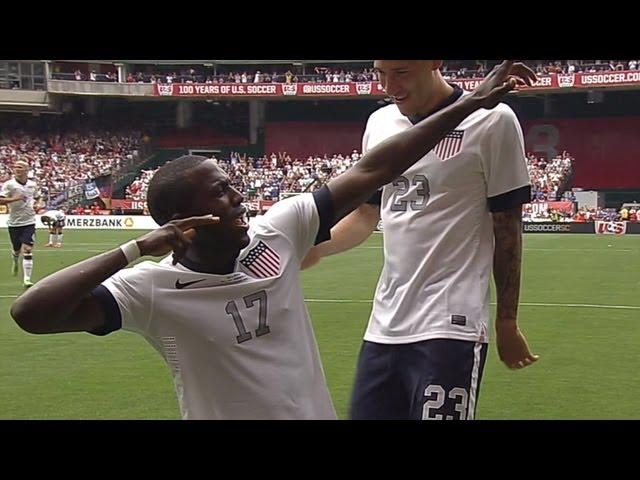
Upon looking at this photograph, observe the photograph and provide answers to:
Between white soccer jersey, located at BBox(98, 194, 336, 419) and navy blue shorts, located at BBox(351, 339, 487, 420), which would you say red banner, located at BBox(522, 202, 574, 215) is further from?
white soccer jersey, located at BBox(98, 194, 336, 419)

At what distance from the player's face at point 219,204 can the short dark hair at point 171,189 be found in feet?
0.07

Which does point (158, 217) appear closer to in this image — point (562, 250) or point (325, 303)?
point (325, 303)

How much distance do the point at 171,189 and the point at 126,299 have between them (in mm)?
351

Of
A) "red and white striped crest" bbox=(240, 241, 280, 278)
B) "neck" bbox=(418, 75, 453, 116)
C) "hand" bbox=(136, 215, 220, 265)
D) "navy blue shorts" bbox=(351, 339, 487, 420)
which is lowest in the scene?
"navy blue shorts" bbox=(351, 339, 487, 420)

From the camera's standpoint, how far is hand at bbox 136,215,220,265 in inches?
99.7

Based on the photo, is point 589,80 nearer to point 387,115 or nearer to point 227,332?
point 387,115

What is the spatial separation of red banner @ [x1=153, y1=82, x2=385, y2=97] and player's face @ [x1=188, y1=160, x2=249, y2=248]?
3950 centimetres

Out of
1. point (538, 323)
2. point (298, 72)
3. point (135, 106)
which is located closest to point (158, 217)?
point (538, 323)

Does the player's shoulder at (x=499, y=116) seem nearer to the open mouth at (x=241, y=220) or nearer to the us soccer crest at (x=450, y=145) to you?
the us soccer crest at (x=450, y=145)

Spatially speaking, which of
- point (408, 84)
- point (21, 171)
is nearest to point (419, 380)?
point (408, 84)

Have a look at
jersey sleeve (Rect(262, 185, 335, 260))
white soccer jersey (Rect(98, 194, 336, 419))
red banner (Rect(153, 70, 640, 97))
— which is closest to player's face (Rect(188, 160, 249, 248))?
white soccer jersey (Rect(98, 194, 336, 419))

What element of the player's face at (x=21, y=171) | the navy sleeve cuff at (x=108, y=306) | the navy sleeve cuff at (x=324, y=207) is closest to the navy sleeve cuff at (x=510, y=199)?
the navy sleeve cuff at (x=324, y=207)

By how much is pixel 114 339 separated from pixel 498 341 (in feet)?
24.3

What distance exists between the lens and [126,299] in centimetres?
261
